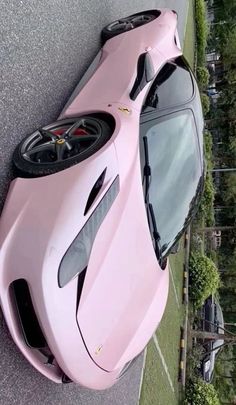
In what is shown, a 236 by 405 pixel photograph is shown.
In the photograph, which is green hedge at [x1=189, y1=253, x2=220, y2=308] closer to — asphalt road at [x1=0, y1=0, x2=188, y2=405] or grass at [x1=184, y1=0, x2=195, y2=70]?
asphalt road at [x1=0, y1=0, x2=188, y2=405]

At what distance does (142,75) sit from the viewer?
11.9 feet

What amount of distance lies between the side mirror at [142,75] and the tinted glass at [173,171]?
0.28m

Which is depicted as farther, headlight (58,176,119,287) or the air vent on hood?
the air vent on hood

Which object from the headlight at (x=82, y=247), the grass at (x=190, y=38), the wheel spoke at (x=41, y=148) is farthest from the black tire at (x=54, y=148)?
the grass at (x=190, y=38)

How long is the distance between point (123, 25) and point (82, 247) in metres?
2.96

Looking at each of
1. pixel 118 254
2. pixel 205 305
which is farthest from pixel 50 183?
pixel 205 305

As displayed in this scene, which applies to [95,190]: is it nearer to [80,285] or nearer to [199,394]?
[80,285]

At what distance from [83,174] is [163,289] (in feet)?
4.91

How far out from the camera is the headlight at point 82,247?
8.71 feet

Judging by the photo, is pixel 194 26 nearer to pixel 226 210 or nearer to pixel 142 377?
pixel 226 210

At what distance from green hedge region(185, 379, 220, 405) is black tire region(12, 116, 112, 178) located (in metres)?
6.35

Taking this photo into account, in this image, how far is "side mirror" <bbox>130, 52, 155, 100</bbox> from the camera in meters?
3.61

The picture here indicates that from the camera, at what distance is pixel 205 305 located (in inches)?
442

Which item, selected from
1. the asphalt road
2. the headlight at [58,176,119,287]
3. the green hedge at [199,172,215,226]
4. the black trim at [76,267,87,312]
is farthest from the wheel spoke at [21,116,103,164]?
the green hedge at [199,172,215,226]
